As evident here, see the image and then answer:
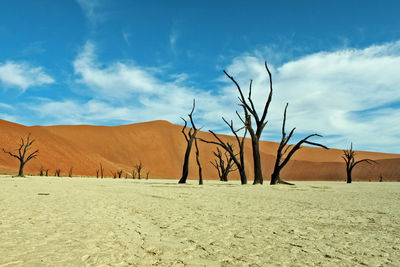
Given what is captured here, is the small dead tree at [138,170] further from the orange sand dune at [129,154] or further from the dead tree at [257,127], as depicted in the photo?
the dead tree at [257,127]

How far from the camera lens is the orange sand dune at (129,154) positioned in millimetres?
47438

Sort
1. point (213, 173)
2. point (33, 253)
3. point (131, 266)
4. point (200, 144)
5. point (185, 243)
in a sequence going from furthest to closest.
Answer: point (200, 144) → point (213, 173) → point (185, 243) → point (33, 253) → point (131, 266)

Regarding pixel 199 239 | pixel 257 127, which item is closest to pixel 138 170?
pixel 257 127

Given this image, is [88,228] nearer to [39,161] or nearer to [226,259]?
[226,259]

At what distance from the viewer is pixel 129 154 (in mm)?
63812

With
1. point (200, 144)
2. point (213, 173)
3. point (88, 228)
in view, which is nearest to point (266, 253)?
point (88, 228)

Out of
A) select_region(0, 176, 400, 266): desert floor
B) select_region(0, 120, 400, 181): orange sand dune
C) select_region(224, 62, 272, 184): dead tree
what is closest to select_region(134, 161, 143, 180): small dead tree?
select_region(0, 120, 400, 181): orange sand dune

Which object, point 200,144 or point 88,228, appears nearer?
point 88,228

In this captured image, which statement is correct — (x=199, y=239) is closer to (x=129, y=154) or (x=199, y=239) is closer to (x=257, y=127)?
(x=257, y=127)

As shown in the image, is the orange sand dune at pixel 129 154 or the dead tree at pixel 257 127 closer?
the dead tree at pixel 257 127

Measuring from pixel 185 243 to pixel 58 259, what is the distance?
1409mm

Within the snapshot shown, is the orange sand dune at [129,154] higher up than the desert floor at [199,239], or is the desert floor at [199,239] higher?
the orange sand dune at [129,154]

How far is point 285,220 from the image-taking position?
522 cm

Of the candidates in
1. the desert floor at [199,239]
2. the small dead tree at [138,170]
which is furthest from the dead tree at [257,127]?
the small dead tree at [138,170]
